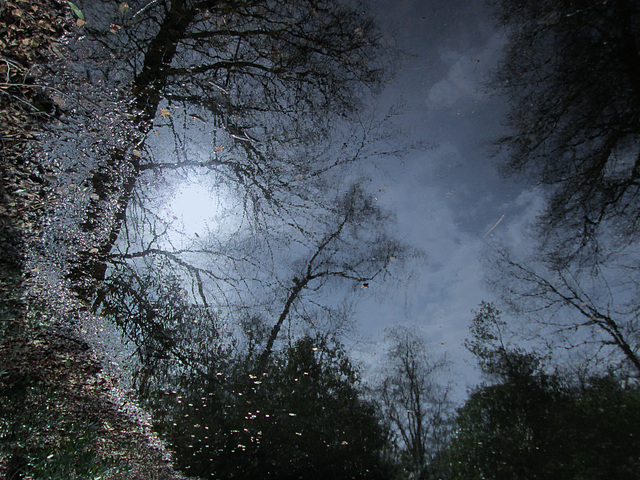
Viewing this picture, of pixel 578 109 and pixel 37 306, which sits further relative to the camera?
pixel 578 109

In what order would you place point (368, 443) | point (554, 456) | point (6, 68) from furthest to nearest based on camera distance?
point (368, 443) < point (554, 456) < point (6, 68)

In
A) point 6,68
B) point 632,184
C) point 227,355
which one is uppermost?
point 632,184

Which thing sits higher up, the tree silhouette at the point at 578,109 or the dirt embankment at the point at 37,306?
the tree silhouette at the point at 578,109

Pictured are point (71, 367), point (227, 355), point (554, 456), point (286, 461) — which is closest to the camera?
point (71, 367)

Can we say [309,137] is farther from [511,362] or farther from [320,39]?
[511,362]

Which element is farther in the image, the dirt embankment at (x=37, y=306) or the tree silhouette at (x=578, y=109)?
the tree silhouette at (x=578, y=109)

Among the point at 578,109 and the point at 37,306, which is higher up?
the point at 578,109

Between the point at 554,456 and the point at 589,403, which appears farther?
the point at 554,456

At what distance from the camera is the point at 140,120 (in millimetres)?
1887

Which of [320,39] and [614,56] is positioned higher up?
[320,39]

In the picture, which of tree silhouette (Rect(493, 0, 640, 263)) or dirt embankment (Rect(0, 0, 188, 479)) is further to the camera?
tree silhouette (Rect(493, 0, 640, 263))

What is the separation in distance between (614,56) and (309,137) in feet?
7.88

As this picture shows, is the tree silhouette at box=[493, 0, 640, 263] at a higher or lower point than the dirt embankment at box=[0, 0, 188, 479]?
higher

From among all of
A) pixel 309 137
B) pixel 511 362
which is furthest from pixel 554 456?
pixel 309 137
